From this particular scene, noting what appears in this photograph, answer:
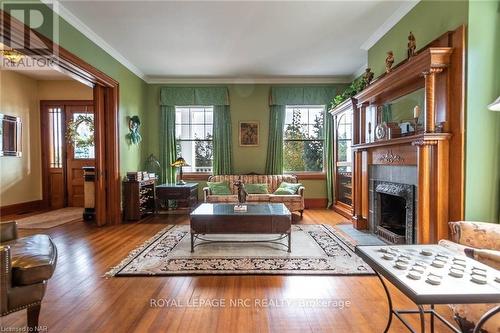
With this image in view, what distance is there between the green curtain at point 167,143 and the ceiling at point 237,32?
1018 mm

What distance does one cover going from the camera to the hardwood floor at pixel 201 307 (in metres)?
1.93

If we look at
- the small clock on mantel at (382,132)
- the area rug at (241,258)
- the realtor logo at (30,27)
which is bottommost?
the area rug at (241,258)

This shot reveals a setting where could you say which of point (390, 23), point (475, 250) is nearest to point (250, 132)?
point (390, 23)

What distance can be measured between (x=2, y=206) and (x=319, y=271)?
656cm

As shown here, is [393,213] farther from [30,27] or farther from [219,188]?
[30,27]

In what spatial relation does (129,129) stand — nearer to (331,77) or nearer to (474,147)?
(331,77)

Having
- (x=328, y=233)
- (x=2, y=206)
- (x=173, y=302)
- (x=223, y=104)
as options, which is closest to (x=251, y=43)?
(x=223, y=104)

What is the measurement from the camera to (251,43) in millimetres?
4500

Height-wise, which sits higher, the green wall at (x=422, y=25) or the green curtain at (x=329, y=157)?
the green wall at (x=422, y=25)

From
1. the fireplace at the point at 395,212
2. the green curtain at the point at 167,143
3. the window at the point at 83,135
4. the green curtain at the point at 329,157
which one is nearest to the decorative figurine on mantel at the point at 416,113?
the fireplace at the point at 395,212

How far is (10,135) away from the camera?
5.93 m

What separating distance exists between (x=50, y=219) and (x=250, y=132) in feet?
14.6

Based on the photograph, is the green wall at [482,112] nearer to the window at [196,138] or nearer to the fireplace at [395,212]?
the fireplace at [395,212]

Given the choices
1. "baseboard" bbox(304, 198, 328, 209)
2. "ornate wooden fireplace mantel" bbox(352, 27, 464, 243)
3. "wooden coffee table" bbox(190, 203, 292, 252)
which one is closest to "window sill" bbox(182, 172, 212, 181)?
"baseboard" bbox(304, 198, 328, 209)
